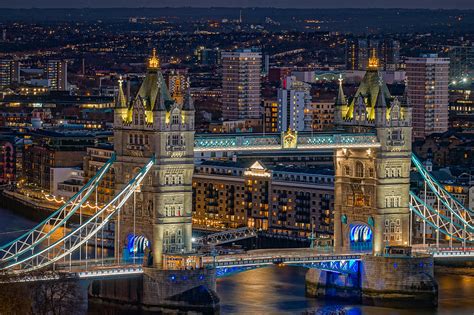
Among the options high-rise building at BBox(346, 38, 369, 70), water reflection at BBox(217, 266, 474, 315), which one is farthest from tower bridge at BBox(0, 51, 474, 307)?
high-rise building at BBox(346, 38, 369, 70)

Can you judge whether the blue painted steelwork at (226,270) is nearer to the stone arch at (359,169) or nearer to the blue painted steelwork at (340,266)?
the blue painted steelwork at (340,266)

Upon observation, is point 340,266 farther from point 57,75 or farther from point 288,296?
point 57,75

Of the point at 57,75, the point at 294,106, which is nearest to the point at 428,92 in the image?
the point at 294,106

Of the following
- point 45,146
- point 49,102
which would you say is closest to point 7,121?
point 49,102

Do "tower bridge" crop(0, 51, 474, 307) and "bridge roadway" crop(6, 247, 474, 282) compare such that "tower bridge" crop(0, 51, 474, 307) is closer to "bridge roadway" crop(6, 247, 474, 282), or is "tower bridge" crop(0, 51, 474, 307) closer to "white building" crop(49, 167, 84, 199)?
"bridge roadway" crop(6, 247, 474, 282)

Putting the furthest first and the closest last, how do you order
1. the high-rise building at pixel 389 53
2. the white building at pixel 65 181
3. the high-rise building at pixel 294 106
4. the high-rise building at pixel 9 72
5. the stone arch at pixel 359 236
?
the high-rise building at pixel 9 72 < the high-rise building at pixel 389 53 < the high-rise building at pixel 294 106 < the white building at pixel 65 181 < the stone arch at pixel 359 236

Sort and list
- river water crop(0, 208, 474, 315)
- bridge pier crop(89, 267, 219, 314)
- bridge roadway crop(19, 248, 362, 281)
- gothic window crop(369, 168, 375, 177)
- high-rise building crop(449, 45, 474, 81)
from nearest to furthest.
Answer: bridge roadway crop(19, 248, 362, 281), bridge pier crop(89, 267, 219, 314), river water crop(0, 208, 474, 315), gothic window crop(369, 168, 375, 177), high-rise building crop(449, 45, 474, 81)

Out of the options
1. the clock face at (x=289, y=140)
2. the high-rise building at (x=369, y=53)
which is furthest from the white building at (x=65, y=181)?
the high-rise building at (x=369, y=53)
